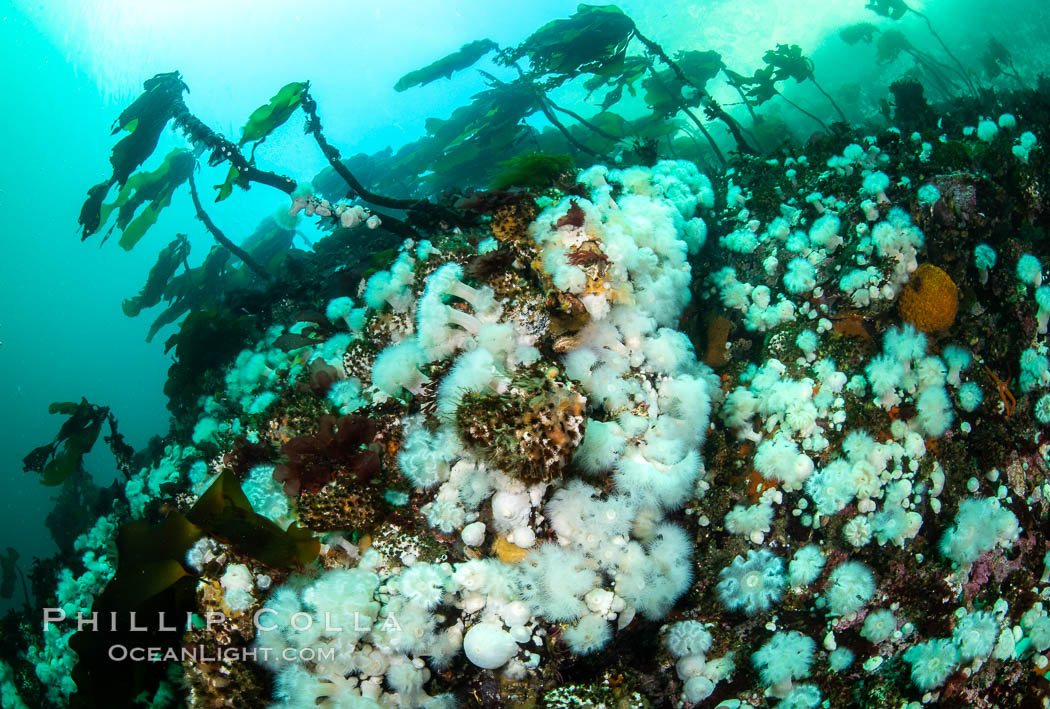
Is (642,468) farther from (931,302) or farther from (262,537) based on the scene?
(931,302)

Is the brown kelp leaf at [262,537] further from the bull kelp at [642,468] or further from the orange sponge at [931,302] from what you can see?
the orange sponge at [931,302]

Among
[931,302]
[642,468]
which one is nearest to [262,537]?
[642,468]

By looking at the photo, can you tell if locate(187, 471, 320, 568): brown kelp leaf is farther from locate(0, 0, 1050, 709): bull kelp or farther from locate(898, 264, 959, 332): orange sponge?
locate(898, 264, 959, 332): orange sponge

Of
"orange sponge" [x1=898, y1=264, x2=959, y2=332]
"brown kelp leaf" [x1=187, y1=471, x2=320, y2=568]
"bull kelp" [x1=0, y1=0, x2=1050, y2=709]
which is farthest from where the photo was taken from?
"orange sponge" [x1=898, y1=264, x2=959, y2=332]

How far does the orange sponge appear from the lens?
383 centimetres

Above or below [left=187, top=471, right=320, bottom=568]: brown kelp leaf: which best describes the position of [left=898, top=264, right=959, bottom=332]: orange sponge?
above

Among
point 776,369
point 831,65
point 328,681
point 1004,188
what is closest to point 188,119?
point 328,681

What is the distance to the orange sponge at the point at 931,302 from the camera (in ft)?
12.6

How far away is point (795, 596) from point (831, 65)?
3938cm

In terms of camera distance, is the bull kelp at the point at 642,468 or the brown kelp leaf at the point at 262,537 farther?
the brown kelp leaf at the point at 262,537

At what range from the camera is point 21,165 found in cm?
6888

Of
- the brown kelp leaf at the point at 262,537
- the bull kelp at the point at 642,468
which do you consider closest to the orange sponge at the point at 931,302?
the bull kelp at the point at 642,468

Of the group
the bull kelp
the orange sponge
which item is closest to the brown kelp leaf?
the bull kelp

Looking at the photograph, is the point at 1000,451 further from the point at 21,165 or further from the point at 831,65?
the point at 21,165
